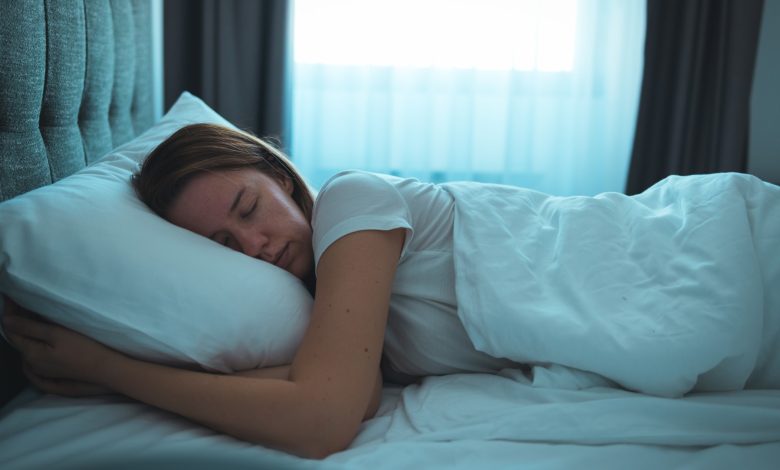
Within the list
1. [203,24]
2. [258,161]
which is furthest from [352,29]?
[258,161]

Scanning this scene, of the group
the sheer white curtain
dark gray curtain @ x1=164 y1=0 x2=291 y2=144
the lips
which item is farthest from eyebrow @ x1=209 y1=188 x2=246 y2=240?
the sheer white curtain

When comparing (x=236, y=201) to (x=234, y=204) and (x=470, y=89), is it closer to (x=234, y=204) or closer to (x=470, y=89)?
(x=234, y=204)

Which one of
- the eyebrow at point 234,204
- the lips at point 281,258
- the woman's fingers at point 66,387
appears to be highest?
the eyebrow at point 234,204

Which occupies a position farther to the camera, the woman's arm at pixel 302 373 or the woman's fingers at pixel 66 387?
the woman's fingers at pixel 66 387

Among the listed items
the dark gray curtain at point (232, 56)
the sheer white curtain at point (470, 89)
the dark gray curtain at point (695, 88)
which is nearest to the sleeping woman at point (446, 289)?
the dark gray curtain at point (232, 56)

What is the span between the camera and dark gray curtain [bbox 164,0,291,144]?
263 centimetres

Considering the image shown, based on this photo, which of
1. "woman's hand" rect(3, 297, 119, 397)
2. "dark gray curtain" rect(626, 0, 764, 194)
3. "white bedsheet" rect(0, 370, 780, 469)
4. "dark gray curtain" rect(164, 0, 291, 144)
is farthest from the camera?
"dark gray curtain" rect(626, 0, 764, 194)

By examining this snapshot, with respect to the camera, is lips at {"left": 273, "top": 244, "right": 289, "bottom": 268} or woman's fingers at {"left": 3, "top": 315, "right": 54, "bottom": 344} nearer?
woman's fingers at {"left": 3, "top": 315, "right": 54, "bottom": 344}

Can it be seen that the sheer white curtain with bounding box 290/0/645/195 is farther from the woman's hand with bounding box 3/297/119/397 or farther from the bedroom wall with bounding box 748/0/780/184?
the woman's hand with bounding box 3/297/119/397

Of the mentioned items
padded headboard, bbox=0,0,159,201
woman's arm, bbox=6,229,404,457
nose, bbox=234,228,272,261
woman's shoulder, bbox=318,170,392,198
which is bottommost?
woman's arm, bbox=6,229,404,457

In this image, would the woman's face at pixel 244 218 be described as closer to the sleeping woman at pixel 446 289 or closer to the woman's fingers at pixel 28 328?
the sleeping woman at pixel 446 289

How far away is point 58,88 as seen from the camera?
1.23 meters

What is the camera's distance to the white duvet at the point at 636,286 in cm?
86

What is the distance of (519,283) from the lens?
96cm
